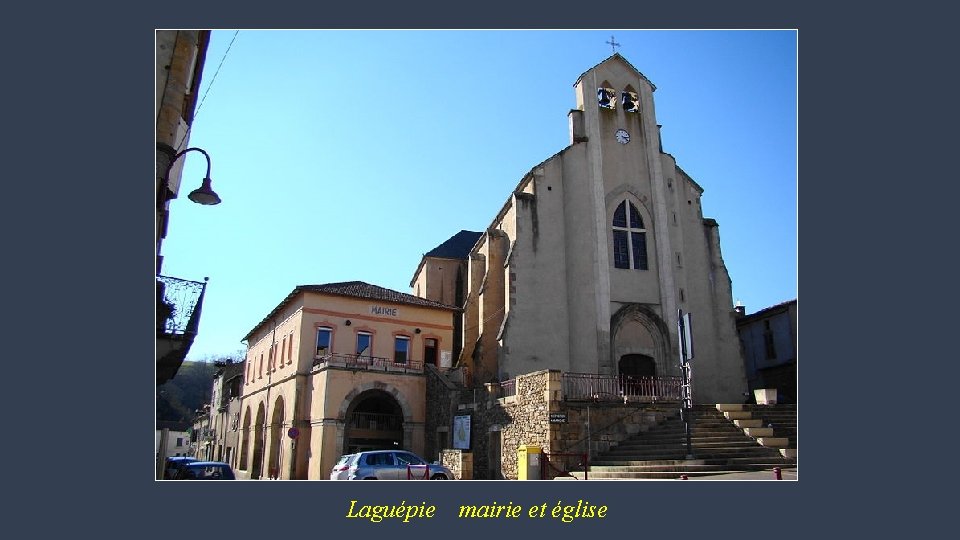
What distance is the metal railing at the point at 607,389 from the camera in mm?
20859

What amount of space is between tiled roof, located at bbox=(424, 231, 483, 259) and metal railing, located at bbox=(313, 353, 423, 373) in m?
13.6

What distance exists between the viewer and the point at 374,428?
30.4 meters

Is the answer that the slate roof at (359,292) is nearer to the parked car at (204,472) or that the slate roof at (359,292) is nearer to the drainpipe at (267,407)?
the drainpipe at (267,407)

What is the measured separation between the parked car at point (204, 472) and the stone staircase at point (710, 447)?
30.9ft

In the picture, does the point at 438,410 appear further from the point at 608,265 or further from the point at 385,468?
the point at 608,265

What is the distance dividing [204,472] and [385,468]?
478 cm

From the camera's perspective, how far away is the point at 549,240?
29.1 metres

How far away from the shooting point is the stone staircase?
16922mm

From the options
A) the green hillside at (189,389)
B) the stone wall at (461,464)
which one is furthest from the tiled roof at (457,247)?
→ the green hillside at (189,389)

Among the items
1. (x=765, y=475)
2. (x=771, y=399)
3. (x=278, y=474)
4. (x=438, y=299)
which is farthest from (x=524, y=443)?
(x=438, y=299)

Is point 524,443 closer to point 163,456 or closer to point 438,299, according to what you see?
point 163,456

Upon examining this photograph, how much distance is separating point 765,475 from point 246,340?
1339 inches

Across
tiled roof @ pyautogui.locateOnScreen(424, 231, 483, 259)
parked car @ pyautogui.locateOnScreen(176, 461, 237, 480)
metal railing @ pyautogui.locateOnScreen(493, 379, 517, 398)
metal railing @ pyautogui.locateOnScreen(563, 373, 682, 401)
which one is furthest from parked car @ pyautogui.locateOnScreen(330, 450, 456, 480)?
tiled roof @ pyautogui.locateOnScreen(424, 231, 483, 259)

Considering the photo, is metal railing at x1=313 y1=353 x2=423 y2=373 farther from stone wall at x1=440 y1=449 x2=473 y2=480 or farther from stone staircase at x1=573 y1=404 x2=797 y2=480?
stone staircase at x1=573 y1=404 x2=797 y2=480
